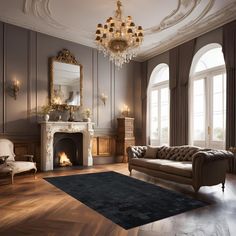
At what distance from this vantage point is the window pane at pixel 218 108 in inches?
256

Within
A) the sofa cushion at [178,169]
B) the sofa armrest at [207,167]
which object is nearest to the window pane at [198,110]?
the sofa cushion at [178,169]

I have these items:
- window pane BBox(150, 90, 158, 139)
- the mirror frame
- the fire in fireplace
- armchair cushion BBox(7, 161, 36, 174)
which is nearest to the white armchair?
armchair cushion BBox(7, 161, 36, 174)

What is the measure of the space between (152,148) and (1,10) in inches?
202

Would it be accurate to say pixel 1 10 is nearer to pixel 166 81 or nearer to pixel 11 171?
pixel 11 171

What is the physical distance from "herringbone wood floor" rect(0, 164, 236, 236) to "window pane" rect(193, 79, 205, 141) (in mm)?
2932

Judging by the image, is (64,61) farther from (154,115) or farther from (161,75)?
(154,115)

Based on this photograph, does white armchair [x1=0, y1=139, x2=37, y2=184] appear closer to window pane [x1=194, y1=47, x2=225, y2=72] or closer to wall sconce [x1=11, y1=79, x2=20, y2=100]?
wall sconce [x1=11, y1=79, x2=20, y2=100]

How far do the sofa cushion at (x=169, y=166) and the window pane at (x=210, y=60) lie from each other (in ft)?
11.6

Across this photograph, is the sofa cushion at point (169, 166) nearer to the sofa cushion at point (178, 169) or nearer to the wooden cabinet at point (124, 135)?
the sofa cushion at point (178, 169)

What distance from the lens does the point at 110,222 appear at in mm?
2908

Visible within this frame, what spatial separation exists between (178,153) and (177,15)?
11.6ft

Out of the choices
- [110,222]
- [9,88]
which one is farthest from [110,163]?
[110,222]

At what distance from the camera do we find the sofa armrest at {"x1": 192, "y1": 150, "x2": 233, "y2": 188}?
13.3ft

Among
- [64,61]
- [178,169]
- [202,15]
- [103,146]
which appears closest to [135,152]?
[178,169]
